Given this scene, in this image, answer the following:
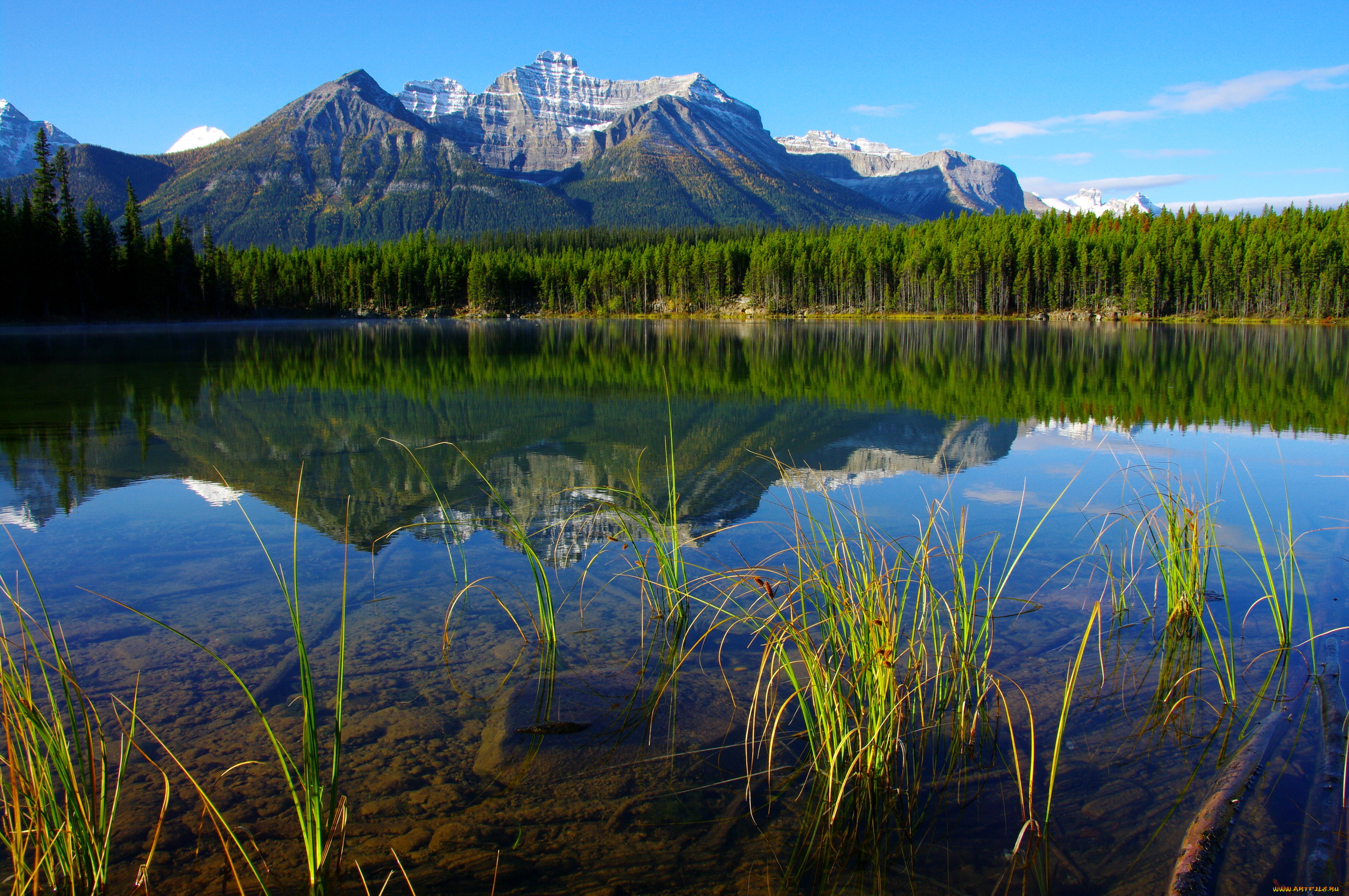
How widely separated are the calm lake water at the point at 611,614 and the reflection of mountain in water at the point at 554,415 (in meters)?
0.12

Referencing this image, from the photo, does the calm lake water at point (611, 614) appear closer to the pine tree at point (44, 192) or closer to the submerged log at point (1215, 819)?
the submerged log at point (1215, 819)

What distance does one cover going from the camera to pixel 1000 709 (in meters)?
3.94

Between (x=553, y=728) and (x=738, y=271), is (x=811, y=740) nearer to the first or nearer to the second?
(x=553, y=728)

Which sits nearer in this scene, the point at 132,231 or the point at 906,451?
the point at 906,451

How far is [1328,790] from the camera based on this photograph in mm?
3244

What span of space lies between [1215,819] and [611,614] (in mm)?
3407

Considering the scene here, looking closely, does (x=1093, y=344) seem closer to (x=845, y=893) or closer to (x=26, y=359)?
(x=845, y=893)

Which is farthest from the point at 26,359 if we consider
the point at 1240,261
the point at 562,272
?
the point at 1240,261

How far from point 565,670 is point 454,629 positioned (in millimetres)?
953

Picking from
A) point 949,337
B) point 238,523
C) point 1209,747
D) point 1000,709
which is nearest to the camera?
point 1209,747

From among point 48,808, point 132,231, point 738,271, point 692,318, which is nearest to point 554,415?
point 48,808

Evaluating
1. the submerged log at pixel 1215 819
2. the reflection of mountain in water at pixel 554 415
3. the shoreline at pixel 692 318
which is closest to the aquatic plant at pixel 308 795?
the reflection of mountain in water at pixel 554 415

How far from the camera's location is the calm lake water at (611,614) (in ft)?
10.1

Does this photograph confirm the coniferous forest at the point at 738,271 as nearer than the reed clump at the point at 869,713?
No
